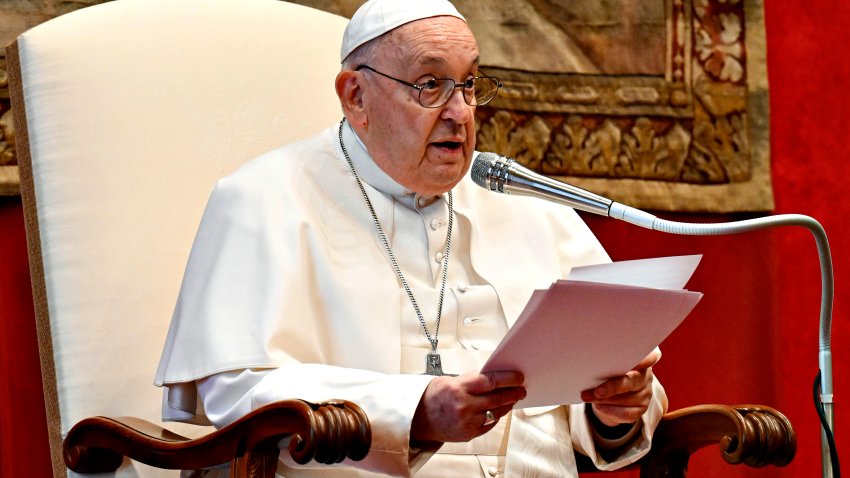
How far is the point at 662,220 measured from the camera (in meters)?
2.03

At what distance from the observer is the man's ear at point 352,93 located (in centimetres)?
277

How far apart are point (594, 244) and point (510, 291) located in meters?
0.34

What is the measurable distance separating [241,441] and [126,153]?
92cm

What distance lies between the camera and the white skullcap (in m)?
2.72

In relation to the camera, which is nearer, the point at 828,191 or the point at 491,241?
the point at 491,241

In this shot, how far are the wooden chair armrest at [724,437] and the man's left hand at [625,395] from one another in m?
0.13

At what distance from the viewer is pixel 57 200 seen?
2.71 m

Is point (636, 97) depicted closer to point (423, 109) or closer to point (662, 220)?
point (423, 109)

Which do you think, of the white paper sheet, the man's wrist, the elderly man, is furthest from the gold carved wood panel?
the white paper sheet

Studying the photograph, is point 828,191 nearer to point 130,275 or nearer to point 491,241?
point 491,241

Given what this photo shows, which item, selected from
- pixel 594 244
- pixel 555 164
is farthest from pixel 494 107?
pixel 594 244

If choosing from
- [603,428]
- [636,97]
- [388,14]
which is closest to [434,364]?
[603,428]

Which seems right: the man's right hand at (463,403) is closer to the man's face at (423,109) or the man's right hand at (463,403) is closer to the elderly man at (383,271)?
the elderly man at (383,271)

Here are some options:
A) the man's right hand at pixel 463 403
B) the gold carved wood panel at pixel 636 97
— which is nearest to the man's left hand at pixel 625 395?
the man's right hand at pixel 463 403
